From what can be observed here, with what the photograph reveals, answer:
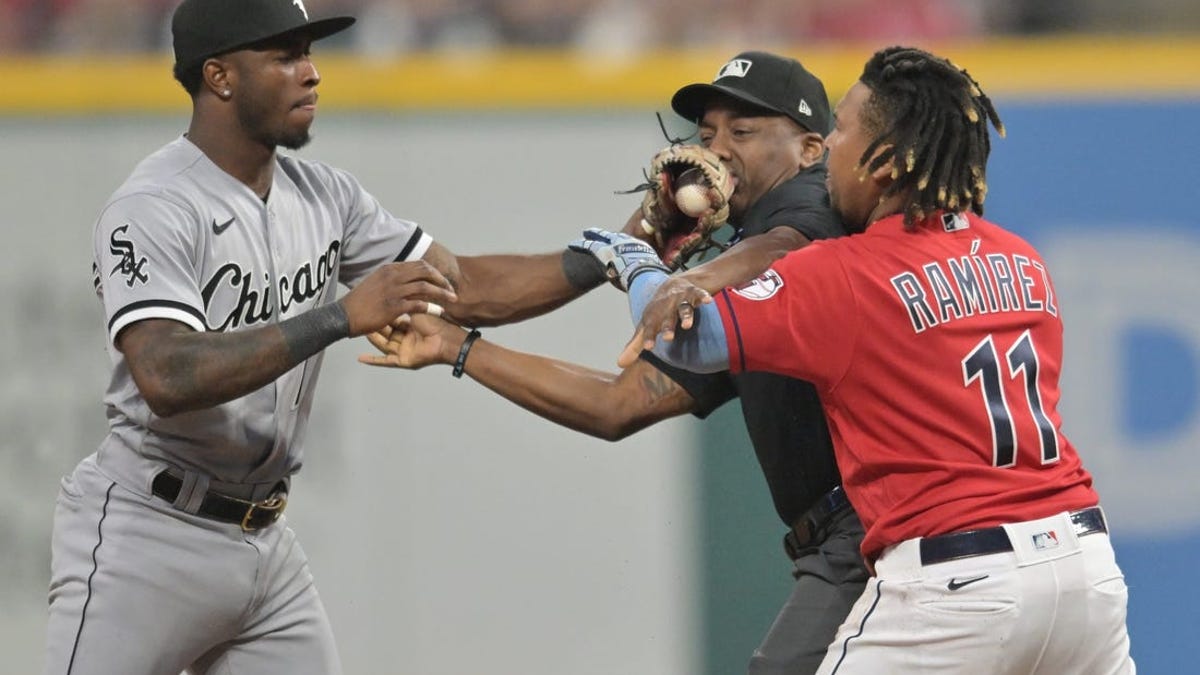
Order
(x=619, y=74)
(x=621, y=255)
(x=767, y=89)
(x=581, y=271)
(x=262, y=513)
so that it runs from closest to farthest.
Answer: (x=621, y=255) → (x=262, y=513) → (x=767, y=89) → (x=581, y=271) → (x=619, y=74)

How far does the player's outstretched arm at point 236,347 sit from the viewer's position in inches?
146

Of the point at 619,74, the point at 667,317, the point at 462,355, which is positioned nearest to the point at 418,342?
the point at 462,355

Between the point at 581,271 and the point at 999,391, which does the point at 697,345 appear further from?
the point at 581,271

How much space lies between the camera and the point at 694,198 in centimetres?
413

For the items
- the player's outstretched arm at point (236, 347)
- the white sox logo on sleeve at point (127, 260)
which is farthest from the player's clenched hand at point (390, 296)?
the white sox logo on sleeve at point (127, 260)

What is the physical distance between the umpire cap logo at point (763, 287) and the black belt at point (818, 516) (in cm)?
82

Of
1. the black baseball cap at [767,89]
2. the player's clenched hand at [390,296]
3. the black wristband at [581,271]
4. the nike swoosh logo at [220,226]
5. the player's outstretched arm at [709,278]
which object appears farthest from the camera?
the black wristband at [581,271]

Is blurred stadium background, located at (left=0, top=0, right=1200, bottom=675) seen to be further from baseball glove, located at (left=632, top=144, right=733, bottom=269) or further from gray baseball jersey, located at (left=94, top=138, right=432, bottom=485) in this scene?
gray baseball jersey, located at (left=94, top=138, right=432, bottom=485)

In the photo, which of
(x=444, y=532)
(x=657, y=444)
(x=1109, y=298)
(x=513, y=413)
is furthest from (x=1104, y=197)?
(x=444, y=532)

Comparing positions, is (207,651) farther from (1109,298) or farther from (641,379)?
(1109,298)

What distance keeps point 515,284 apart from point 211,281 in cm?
106

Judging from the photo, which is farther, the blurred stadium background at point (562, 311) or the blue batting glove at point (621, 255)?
the blurred stadium background at point (562, 311)

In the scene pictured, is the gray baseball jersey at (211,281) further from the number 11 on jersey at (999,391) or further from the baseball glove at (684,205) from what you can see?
the number 11 on jersey at (999,391)

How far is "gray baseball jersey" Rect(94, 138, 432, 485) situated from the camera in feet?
12.6
